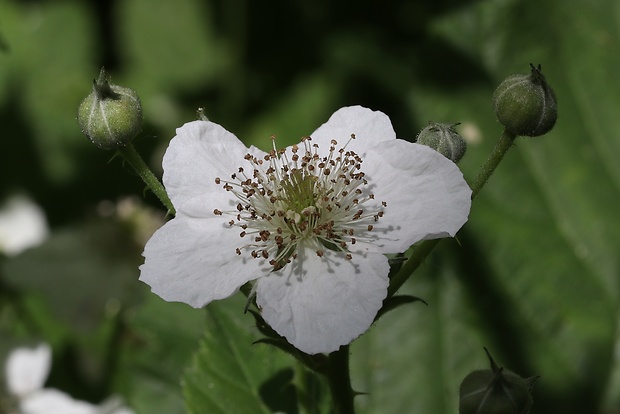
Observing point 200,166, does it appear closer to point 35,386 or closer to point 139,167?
point 139,167

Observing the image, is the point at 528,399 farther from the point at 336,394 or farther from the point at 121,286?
the point at 121,286

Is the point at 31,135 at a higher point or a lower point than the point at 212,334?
higher

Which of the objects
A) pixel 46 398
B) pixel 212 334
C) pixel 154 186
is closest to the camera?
pixel 154 186

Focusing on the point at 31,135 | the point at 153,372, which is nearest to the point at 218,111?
the point at 31,135

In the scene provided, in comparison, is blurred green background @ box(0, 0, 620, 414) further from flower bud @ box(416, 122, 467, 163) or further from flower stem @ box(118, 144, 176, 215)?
flower bud @ box(416, 122, 467, 163)

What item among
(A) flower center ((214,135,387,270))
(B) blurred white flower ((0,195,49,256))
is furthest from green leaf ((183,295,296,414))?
(B) blurred white flower ((0,195,49,256))

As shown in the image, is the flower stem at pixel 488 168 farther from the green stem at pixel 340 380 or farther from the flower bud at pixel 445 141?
the green stem at pixel 340 380

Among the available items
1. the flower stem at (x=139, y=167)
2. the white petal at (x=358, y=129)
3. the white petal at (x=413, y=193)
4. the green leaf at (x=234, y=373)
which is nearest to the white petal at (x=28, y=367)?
the green leaf at (x=234, y=373)
